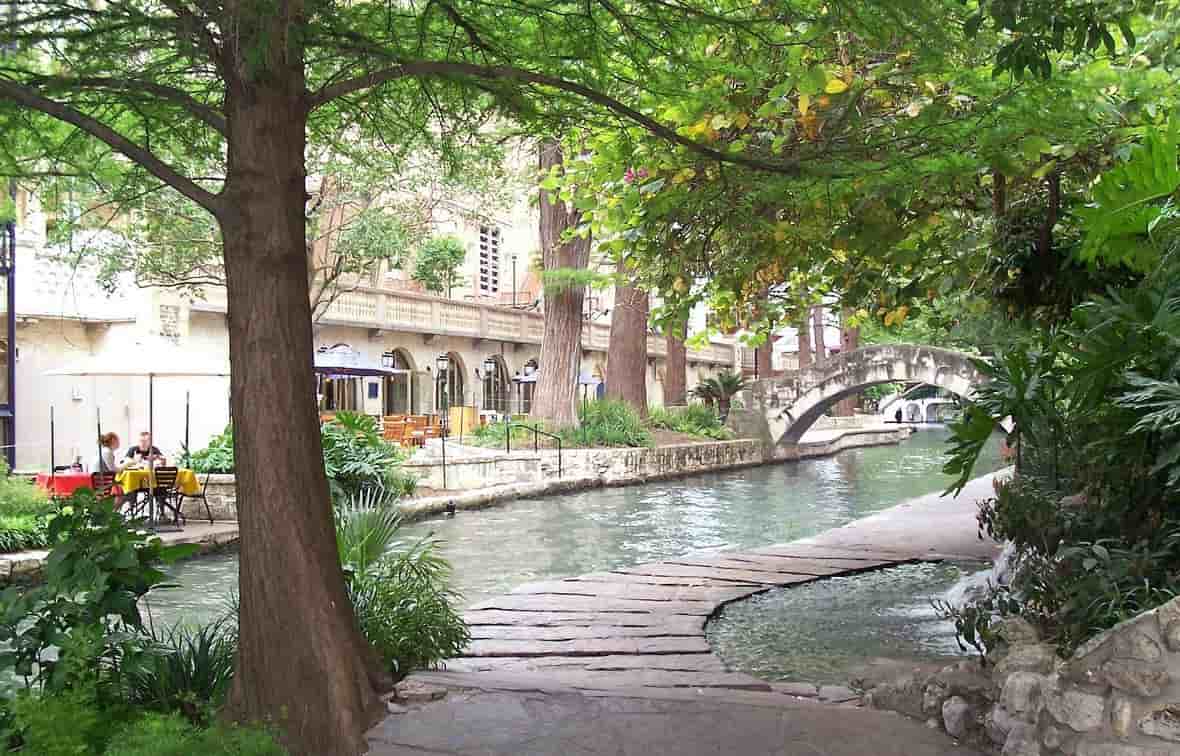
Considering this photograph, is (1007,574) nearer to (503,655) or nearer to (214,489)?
(503,655)

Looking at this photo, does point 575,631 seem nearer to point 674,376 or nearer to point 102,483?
point 102,483

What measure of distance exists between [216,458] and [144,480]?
251 cm

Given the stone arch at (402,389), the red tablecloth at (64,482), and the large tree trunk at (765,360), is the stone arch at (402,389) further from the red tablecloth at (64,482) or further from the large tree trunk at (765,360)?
the large tree trunk at (765,360)

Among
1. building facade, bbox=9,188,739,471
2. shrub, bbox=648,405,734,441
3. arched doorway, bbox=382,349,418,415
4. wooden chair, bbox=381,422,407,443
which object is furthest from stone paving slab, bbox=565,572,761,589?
arched doorway, bbox=382,349,418,415

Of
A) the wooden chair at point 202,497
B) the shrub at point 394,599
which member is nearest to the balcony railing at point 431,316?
the wooden chair at point 202,497

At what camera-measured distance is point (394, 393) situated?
121 ft

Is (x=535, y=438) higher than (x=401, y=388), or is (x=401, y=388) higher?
(x=401, y=388)

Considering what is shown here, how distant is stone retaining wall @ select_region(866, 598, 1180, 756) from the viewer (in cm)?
407

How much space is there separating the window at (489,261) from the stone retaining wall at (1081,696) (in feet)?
139

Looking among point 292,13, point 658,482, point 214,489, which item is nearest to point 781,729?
point 292,13

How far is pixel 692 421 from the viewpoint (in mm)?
31281

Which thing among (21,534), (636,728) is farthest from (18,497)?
(636,728)

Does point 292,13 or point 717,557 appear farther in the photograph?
point 717,557

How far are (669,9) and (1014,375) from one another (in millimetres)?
2879
